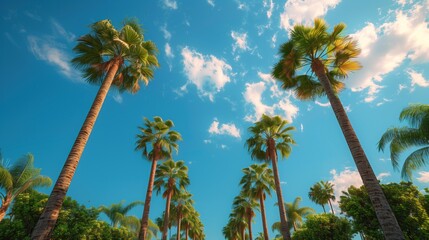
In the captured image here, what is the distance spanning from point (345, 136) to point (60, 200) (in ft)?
35.8

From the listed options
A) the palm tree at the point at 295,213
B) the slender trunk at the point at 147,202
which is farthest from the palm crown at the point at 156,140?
the palm tree at the point at 295,213

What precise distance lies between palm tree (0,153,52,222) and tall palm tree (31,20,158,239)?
1164cm

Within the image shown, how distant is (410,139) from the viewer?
45.3ft

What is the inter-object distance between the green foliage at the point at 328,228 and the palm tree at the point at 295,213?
2021cm

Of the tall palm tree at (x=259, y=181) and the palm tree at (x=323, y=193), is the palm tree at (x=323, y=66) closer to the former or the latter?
the tall palm tree at (x=259, y=181)

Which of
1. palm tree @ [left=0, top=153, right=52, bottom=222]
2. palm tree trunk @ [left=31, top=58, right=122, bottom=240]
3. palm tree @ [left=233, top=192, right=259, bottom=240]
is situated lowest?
palm tree trunk @ [left=31, top=58, right=122, bottom=240]

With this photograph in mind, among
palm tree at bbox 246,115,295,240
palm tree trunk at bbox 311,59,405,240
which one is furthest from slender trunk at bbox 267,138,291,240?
palm tree trunk at bbox 311,59,405,240

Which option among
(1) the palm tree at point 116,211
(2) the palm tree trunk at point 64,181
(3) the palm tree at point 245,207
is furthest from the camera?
(3) the palm tree at point 245,207

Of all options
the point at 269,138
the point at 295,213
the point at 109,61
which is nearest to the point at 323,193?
the point at 295,213

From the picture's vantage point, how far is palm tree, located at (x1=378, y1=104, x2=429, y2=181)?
1357 cm

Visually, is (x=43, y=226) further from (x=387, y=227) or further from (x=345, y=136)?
(x=345, y=136)

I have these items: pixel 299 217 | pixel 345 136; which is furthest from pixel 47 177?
pixel 299 217

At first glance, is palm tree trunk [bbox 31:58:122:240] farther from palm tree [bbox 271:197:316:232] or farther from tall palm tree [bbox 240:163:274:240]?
palm tree [bbox 271:197:316:232]

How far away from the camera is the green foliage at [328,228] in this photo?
15855mm
